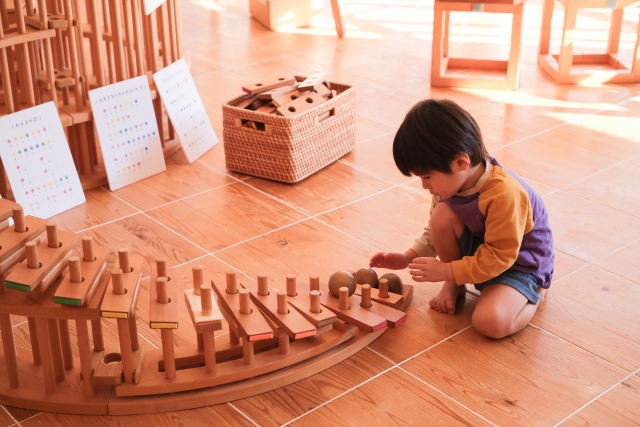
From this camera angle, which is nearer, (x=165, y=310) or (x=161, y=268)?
(x=165, y=310)

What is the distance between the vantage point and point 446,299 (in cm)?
196

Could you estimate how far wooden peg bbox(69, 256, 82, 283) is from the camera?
4.84ft

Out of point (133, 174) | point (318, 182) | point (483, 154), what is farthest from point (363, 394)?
point (133, 174)

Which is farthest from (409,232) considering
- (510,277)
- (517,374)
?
(517,374)

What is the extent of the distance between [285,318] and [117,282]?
37cm

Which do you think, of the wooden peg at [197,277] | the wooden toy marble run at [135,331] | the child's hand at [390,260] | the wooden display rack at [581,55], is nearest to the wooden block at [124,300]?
the wooden toy marble run at [135,331]

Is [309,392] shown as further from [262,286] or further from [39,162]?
[39,162]

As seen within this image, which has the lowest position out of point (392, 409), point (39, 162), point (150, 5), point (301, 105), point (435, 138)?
point (392, 409)

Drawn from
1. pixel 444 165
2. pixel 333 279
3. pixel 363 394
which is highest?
pixel 444 165

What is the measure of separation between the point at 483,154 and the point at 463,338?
451 mm

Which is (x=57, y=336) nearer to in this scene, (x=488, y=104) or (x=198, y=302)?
(x=198, y=302)

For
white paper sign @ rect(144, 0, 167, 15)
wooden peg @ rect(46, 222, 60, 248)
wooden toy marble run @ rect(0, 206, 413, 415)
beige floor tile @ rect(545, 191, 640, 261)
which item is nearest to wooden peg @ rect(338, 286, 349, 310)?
wooden toy marble run @ rect(0, 206, 413, 415)

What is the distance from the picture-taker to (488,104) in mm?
3391

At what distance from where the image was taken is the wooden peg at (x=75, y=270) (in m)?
1.47
